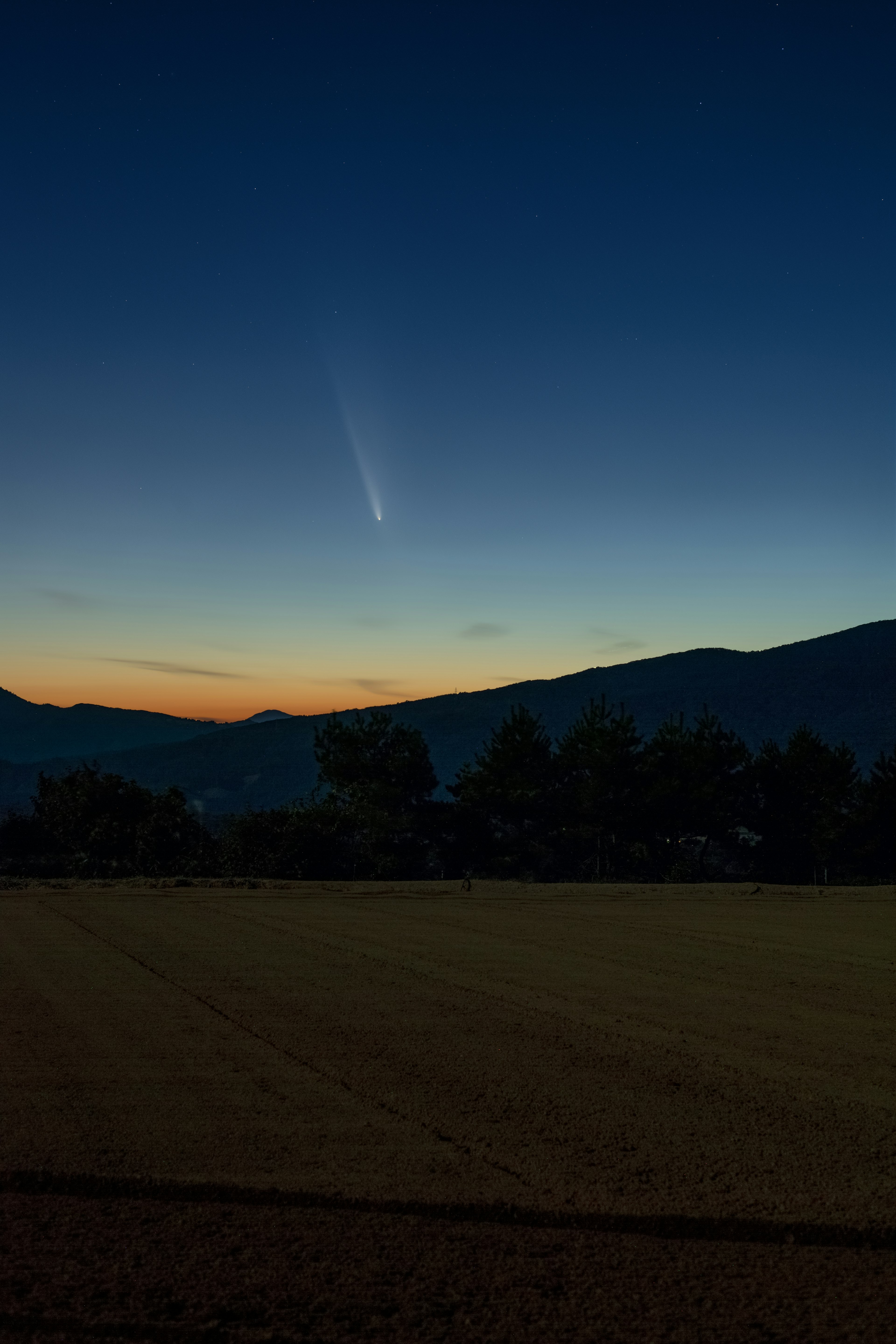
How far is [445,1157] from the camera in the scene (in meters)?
6.21

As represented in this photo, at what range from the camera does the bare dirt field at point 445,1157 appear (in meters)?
4.46

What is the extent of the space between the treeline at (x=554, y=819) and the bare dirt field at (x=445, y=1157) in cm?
2853

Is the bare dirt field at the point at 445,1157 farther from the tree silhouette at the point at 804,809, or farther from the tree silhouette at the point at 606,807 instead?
the tree silhouette at the point at 804,809

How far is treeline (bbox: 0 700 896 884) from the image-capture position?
1623 inches

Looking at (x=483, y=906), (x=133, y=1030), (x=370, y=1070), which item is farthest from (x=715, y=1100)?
(x=483, y=906)

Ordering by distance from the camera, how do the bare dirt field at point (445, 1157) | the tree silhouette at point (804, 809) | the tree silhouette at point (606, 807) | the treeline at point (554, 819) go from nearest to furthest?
1. the bare dirt field at point (445, 1157)
2. the treeline at point (554, 819)
3. the tree silhouette at point (606, 807)
4. the tree silhouette at point (804, 809)

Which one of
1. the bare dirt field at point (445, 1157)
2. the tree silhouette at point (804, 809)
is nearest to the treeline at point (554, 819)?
the tree silhouette at point (804, 809)

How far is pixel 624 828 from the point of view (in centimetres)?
4306

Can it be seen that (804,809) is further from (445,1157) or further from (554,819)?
(445,1157)

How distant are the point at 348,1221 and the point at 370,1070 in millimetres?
2948

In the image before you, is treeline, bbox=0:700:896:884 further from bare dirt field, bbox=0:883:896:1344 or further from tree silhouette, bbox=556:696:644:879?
bare dirt field, bbox=0:883:896:1344

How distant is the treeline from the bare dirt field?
28.5 m

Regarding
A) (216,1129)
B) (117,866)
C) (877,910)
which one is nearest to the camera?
(216,1129)

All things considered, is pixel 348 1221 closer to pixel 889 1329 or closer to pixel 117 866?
pixel 889 1329
